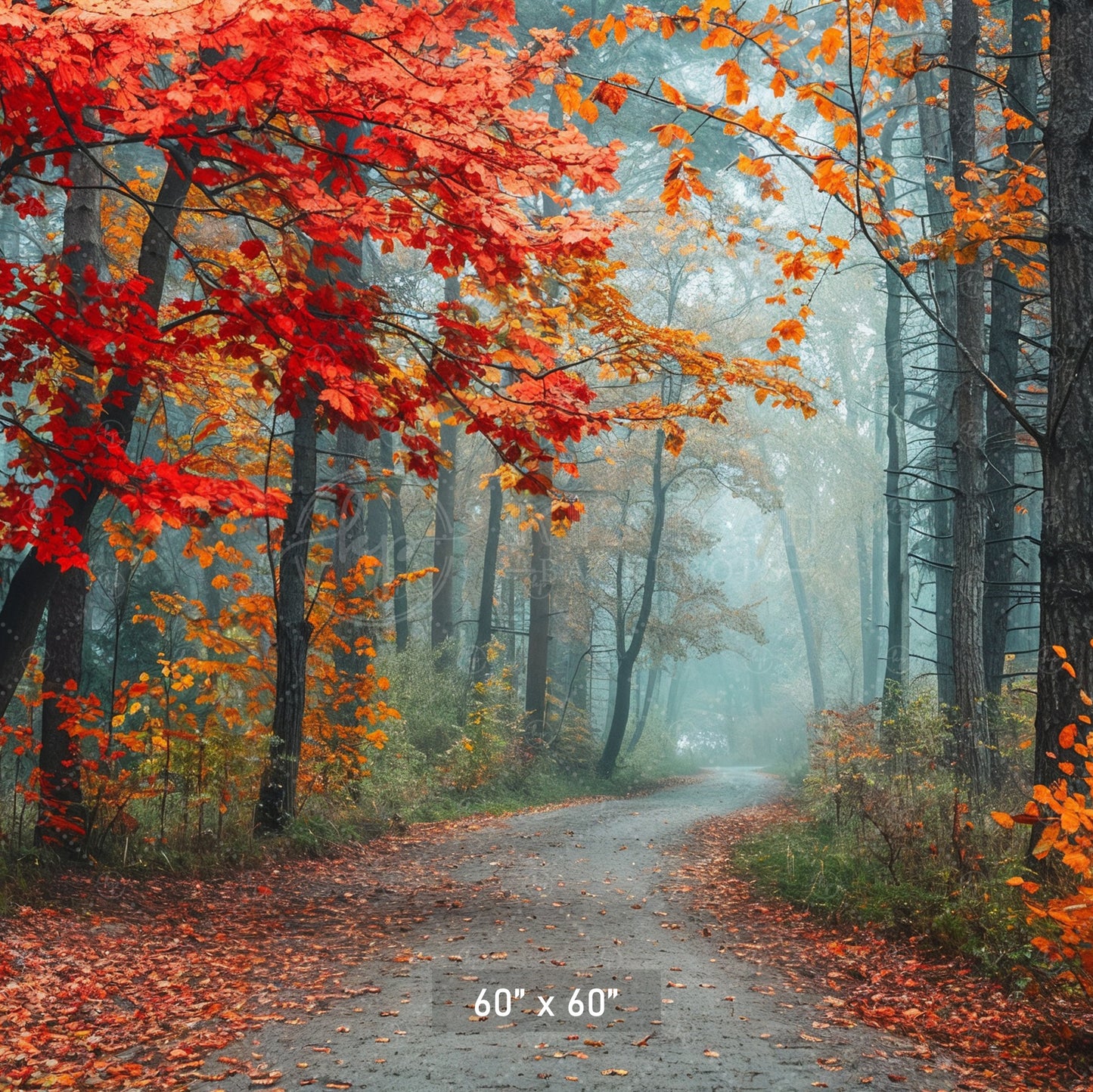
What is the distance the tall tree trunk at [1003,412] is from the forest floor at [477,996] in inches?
187

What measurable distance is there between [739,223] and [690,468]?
5.58 m

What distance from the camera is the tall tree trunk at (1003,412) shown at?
28.1 feet

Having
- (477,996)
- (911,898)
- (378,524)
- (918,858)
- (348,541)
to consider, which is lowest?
(477,996)

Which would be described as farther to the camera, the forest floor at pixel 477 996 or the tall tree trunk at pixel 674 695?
the tall tree trunk at pixel 674 695

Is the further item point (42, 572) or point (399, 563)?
point (399, 563)

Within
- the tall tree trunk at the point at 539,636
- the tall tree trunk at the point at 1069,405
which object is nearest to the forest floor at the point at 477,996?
the tall tree trunk at the point at 1069,405

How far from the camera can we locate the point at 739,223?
1669cm

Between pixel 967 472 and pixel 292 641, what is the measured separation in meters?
6.21

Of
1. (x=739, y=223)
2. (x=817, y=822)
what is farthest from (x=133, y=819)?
(x=739, y=223)

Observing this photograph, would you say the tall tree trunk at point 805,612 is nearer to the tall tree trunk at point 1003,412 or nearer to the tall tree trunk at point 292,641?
the tall tree trunk at point 1003,412

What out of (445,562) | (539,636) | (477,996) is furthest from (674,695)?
(477,996)

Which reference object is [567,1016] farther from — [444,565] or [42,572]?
[444,565]

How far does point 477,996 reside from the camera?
14.1ft

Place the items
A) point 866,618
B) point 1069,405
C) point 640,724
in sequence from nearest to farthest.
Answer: point 1069,405
point 866,618
point 640,724
